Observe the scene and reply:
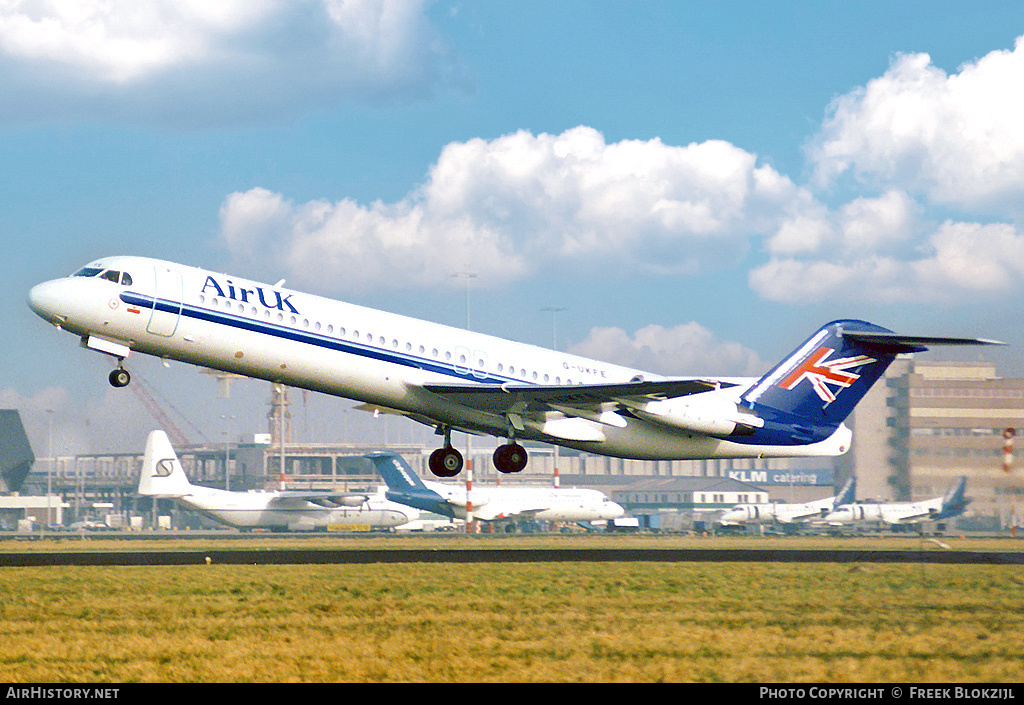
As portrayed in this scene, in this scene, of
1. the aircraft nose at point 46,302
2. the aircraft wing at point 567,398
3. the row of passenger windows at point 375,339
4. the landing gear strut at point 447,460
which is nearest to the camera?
the aircraft nose at point 46,302

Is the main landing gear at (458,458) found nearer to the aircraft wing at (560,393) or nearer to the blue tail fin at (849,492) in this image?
the aircraft wing at (560,393)

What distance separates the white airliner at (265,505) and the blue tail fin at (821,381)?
47.3 meters

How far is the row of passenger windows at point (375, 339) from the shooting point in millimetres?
30062

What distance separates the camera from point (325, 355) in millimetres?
30844

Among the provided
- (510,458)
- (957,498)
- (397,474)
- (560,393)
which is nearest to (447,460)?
(510,458)

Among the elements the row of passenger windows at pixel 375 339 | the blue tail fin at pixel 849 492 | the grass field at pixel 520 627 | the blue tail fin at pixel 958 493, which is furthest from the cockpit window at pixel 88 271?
the blue tail fin at pixel 849 492

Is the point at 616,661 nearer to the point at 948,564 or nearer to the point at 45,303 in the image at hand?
the point at 948,564

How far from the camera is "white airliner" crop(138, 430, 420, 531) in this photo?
79.0 meters

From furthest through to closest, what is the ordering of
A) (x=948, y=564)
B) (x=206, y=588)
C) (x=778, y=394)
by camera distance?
(x=778, y=394) → (x=948, y=564) → (x=206, y=588)

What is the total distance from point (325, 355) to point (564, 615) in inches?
576

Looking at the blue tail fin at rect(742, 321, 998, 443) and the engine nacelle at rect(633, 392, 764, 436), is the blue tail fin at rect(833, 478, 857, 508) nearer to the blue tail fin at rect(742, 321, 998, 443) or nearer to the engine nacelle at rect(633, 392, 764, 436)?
the blue tail fin at rect(742, 321, 998, 443)

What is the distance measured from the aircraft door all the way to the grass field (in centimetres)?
713

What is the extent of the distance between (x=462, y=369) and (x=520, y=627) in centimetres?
1655
